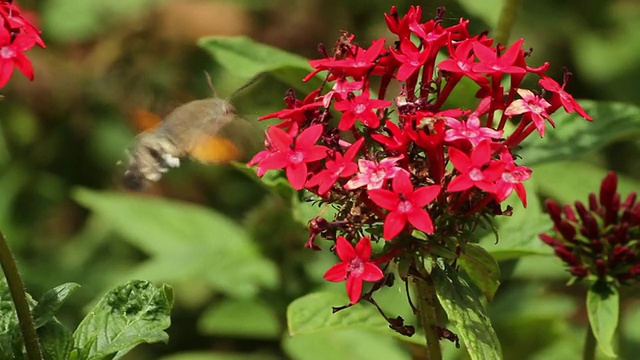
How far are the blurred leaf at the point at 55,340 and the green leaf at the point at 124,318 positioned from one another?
27mm

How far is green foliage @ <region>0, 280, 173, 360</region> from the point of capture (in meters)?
1.55

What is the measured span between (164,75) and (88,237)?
0.70 metres

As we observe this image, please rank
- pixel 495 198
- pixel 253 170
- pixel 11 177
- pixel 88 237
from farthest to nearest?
pixel 88 237, pixel 11 177, pixel 253 170, pixel 495 198

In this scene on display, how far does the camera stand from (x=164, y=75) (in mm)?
4012

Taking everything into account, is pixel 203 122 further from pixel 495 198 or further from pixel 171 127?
pixel 495 198

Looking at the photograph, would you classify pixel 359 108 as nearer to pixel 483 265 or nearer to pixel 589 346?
pixel 483 265

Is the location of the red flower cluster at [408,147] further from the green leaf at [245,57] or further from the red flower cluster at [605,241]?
the green leaf at [245,57]

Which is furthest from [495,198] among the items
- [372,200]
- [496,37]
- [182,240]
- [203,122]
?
[182,240]

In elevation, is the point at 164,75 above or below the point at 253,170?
below

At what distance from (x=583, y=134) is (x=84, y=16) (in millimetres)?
2439

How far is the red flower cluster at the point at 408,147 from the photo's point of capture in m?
1.39

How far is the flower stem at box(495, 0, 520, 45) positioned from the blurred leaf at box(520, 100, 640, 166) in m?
0.23

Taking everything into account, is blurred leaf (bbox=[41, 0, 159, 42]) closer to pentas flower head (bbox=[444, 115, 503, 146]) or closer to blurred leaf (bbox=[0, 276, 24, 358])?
blurred leaf (bbox=[0, 276, 24, 358])

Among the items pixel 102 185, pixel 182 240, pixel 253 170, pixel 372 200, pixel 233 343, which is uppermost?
pixel 372 200
